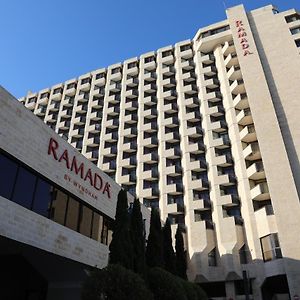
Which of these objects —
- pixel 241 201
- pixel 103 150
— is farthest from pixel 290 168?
pixel 103 150

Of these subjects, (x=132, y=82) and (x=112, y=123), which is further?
(x=132, y=82)

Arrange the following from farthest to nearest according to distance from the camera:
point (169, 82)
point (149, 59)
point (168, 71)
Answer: point (149, 59), point (168, 71), point (169, 82)

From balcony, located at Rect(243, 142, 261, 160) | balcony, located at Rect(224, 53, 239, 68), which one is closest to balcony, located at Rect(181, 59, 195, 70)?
balcony, located at Rect(224, 53, 239, 68)

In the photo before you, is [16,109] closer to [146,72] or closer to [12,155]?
[12,155]

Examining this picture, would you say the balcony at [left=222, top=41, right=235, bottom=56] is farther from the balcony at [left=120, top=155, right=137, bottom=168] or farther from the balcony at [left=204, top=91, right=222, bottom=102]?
the balcony at [left=120, top=155, right=137, bottom=168]

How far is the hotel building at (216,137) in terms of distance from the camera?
132 feet

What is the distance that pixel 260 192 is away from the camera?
41.5m

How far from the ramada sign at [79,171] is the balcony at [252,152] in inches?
922

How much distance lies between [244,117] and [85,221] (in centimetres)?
3091

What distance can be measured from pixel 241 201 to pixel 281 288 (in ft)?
35.7

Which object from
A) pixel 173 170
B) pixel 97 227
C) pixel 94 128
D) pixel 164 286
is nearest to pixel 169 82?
pixel 94 128

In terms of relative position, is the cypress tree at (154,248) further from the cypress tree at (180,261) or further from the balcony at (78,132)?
the balcony at (78,132)

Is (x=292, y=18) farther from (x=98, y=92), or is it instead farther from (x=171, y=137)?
(x=98, y=92)

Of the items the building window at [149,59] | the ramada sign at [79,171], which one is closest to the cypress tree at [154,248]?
the ramada sign at [79,171]
